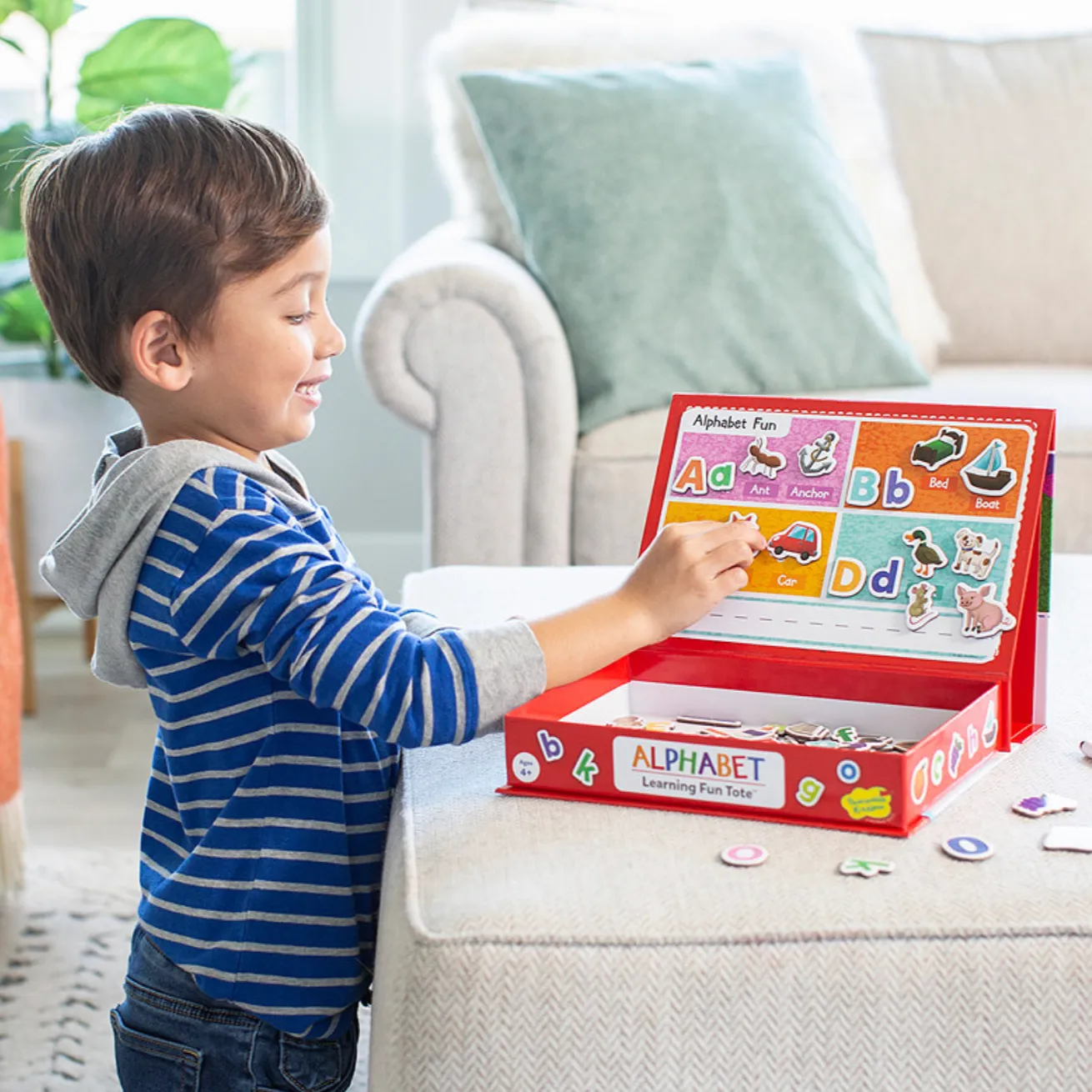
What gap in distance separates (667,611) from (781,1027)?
0.29 metres

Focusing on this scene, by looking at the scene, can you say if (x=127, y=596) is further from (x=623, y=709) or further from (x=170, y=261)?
(x=623, y=709)

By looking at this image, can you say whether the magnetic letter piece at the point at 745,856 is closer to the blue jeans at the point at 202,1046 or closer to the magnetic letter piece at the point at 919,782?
the magnetic letter piece at the point at 919,782

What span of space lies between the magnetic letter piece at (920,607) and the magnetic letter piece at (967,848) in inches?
7.1

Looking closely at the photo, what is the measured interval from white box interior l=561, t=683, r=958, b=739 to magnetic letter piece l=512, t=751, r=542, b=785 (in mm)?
65

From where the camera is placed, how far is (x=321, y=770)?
2.77 ft

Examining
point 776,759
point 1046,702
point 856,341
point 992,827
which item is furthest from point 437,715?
point 856,341

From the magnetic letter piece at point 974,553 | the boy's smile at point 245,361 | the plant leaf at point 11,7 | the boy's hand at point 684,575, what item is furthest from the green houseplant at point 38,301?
the magnetic letter piece at point 974,553

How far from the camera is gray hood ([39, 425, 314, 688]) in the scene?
828 millimetres

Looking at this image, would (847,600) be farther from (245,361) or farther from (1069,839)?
(245,361)

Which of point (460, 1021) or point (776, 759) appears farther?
point (776, 759)

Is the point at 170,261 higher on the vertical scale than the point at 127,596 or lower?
higher

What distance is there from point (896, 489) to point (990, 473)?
→ 0.06 meters

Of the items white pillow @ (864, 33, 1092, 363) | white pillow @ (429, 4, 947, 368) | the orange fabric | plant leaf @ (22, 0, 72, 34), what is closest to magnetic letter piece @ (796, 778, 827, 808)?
the orange fabric

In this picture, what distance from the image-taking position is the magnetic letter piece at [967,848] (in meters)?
0.72
